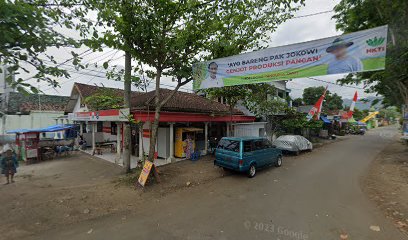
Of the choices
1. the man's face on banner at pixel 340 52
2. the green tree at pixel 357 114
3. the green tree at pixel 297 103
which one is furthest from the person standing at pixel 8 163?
the green tree at pixel 357 114

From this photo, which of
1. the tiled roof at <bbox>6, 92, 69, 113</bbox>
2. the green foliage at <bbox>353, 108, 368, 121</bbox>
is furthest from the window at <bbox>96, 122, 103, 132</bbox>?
the green foliage at <bbox>353, 108, 368, 121</bbox>

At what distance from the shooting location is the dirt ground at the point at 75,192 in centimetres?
550

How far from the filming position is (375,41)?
5.57 metres

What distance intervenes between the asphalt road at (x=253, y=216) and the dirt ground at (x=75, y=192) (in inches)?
24.8

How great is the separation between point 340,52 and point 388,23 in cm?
717

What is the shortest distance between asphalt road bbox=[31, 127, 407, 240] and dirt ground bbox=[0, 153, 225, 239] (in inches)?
24.8

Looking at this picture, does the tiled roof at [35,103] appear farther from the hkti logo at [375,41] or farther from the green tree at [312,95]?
the green tree at [312,95]

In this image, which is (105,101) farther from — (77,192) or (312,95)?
(312,95)

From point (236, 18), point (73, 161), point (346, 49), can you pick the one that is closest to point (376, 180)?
point (346, 49)

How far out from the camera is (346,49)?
601 cm

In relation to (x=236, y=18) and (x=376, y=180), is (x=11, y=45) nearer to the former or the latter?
(x=236, y=18)

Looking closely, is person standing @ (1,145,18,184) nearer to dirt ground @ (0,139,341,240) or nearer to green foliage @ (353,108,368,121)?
dirt ground @ (0,139,341,240)

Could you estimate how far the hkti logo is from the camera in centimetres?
550

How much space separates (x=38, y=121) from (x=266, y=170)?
83.8 ft
